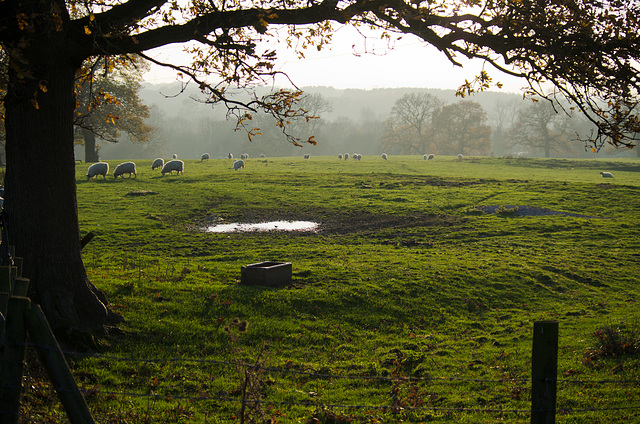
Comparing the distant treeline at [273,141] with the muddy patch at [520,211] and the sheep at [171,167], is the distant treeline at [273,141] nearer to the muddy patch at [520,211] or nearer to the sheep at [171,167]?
the sheep at [171,167]

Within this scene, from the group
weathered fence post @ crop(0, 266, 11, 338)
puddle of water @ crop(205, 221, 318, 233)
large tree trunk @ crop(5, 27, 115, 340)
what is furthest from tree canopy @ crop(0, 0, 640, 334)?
puddle of water @ crop(205, 221, 318, 233)

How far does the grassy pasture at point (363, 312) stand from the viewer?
7965mm

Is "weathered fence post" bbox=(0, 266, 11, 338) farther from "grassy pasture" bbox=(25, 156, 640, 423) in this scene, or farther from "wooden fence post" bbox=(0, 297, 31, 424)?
"grassy pasture" bbox=(25, 156, 640, 423)

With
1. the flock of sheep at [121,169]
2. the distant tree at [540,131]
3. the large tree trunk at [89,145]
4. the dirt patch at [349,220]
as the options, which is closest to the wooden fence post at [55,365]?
the dirt patch at [349,220]

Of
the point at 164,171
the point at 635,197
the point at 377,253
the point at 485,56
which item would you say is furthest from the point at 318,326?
the point at 164,171

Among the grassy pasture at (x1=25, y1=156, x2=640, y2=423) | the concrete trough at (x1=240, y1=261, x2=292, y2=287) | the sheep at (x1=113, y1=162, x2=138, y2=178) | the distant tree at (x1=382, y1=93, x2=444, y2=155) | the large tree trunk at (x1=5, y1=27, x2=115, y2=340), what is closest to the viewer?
the grassy pasture at (x1=25, y1=156, x2=640, y2=423)

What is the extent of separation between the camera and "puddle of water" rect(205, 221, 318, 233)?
25.9m

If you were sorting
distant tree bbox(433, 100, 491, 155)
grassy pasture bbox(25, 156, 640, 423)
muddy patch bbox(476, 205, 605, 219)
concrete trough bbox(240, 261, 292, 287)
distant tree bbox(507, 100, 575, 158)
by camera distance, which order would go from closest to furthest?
grassy pasture bbox(25, 156, 640, 423)
concrete trough bbox(240, 261, 292, 287)
muddy patch bbox(476, 205, 605, 219)
distant tree bbox(507, 100, 575, 158)
distant tree bbox(433, 100, 491, 155)

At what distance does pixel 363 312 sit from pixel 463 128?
11446 centimetres

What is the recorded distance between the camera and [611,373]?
29.6ft

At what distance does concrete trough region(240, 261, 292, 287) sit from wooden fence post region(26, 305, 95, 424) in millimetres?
9569

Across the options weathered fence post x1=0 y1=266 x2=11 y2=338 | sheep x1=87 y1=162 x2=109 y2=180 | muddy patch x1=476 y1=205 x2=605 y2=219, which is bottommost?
muddy patch x1=476 y1=205 x2=605 y2=219

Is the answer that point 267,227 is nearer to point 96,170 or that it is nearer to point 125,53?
point 125,53

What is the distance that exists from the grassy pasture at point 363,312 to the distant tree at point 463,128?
90.3m
